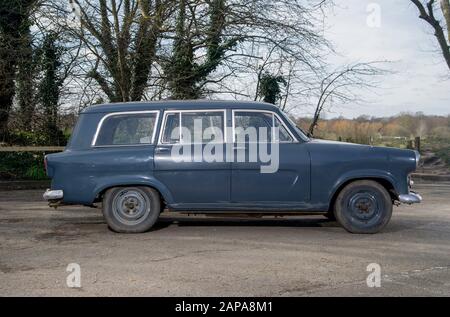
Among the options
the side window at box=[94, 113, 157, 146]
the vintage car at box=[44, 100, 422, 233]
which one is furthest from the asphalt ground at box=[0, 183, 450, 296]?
the side window at box=[94, 113, 157, 146]

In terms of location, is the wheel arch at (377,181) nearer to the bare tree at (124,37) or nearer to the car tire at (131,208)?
the car tire at (131,208)

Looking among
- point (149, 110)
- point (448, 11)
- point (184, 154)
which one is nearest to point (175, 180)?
point (184, 154)

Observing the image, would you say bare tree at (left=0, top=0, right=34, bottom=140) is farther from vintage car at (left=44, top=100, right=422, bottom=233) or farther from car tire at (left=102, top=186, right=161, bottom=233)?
car tire at (left=102, top=186, right=161, bottom=233)

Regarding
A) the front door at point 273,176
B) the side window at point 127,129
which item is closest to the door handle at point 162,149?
the side window at point 127,129

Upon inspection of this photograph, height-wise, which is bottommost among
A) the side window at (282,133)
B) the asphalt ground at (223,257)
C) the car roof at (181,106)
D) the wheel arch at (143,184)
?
the asphalt ground at (223,257)

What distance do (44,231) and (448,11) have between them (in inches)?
795

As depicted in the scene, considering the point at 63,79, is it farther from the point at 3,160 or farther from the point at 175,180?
the point at 175,180

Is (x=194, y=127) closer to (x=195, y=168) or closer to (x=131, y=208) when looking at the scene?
(x=195, y=168)

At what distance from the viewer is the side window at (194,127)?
25.3 feet

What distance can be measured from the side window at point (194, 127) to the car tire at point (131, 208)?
0.82 meters

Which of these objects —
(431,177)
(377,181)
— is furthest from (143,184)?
(431,177)
